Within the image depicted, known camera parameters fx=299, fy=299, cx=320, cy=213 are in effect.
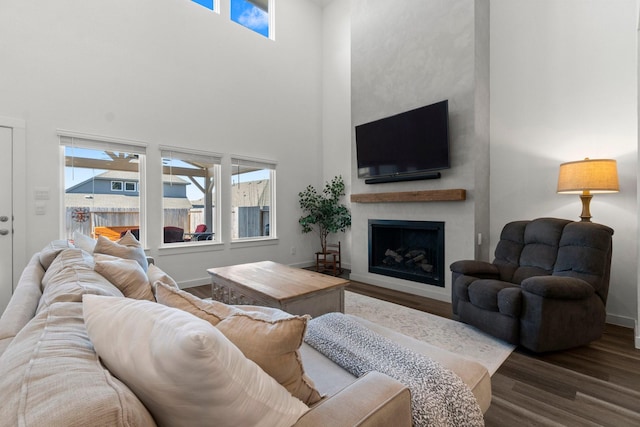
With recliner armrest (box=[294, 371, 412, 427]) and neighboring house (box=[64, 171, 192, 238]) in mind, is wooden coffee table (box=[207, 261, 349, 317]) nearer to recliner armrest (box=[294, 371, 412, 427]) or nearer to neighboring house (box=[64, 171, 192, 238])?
recliner armrest (box=[294, 371, 412, 427])

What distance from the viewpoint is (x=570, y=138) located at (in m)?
3.19

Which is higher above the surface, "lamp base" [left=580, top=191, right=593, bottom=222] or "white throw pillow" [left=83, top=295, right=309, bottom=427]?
"lamp base" [left=580, top=191, right=593, bottom=222]

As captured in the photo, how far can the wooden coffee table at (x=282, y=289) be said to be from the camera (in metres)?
2.32

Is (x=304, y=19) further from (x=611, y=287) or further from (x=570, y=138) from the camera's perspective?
(x=611, y=287)

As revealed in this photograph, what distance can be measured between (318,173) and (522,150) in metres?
3.39

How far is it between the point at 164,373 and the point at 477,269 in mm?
2943

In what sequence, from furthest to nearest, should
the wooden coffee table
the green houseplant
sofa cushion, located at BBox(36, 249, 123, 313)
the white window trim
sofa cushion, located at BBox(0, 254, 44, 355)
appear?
the green houseplant → the white window trim → the wooden coffee table → sofa cushion, located at BBox(36, 249, 123, 313) → sofa cushion, located at BBox(0, 254, 44, 355)

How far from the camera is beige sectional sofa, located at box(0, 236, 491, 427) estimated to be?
20.2 inches

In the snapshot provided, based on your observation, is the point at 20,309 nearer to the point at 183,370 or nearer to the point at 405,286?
the point at 183,370

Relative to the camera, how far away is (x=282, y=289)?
2436 millimetres

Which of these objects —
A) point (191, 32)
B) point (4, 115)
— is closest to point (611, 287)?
point (191, 32)

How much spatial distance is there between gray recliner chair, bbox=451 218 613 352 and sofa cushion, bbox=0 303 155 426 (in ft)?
8.46

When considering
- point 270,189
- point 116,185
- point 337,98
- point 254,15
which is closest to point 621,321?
point 270,189

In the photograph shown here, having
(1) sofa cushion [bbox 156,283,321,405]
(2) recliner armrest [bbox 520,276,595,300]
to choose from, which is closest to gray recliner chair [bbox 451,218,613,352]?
(2) recliner armrest [bbox 520,276,595,300]
